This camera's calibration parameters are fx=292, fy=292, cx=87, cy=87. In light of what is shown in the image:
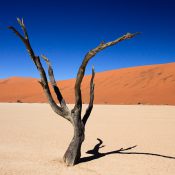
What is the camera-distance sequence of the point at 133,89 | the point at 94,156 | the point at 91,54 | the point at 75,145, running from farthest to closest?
the point at 133,89
the point at 94,156
the point at 75,145
the point at 91,54

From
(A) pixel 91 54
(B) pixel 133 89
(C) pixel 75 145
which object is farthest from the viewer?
(B) pixel 133 89

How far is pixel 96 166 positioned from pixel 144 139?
388cm

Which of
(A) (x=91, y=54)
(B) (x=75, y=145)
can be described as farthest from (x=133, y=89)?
(A) (x=91, y=54)

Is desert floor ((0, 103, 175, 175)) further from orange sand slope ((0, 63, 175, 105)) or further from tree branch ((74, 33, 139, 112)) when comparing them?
orange sand slope ((0, 63, 175, 105))

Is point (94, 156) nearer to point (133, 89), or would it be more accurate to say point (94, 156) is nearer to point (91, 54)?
point (91, 54)

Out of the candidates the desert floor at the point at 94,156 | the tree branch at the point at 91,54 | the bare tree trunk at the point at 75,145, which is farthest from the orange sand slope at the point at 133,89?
the tree branch at the point at 91,54

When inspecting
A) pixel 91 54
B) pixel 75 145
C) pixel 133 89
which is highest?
pixel 133 89

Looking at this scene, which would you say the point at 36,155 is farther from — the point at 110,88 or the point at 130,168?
the point at 110,88

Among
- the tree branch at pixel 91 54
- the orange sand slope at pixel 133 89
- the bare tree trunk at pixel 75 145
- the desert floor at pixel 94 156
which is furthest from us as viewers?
the orange sand slope at pixel 133 89

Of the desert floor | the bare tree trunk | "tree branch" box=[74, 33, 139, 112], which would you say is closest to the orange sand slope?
the desert floor

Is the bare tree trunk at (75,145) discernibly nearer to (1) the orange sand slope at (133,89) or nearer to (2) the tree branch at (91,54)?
(2) the tree branch at (91,54)

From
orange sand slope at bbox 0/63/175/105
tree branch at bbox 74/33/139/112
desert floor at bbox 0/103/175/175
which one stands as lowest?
desert floor at bbox 0/103/175/175

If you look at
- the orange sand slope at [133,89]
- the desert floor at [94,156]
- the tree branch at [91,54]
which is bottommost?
the desert floor at [94,156]

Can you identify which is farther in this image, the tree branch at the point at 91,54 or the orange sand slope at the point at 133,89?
the orange sand slope at the point at 133,89
